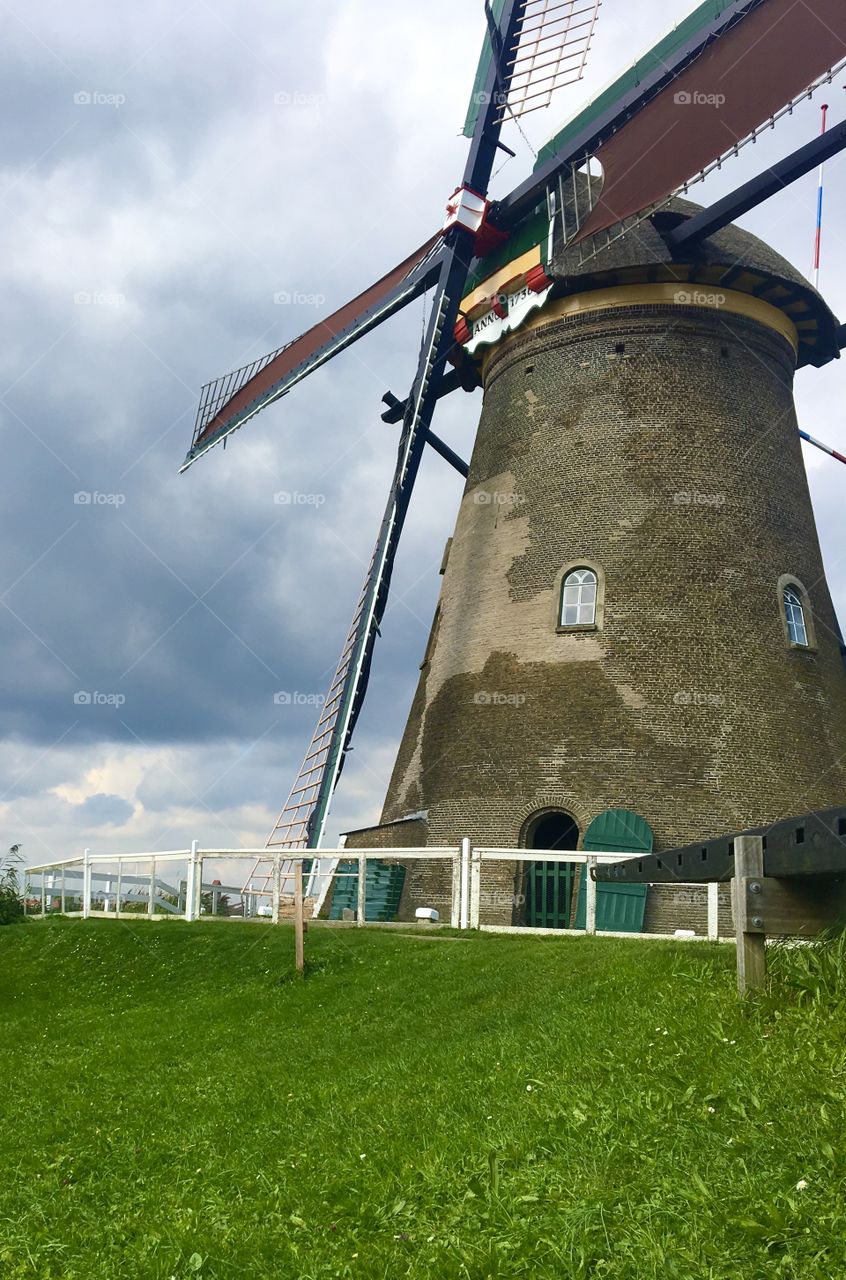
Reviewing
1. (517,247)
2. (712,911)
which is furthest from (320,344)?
(712,911)

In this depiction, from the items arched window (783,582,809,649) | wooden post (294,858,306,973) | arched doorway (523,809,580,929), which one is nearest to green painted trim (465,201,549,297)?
arched window (783,582,809,649)

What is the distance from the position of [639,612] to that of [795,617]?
2.81 m

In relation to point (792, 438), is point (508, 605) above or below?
below

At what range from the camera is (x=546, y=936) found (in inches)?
511

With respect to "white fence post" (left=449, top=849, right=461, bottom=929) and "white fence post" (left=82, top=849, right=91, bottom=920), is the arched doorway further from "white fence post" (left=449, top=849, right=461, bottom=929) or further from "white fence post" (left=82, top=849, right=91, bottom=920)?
"white fence post" (left=82, top=849, right=91, bottom=920)

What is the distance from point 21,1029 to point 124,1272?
25.7ft

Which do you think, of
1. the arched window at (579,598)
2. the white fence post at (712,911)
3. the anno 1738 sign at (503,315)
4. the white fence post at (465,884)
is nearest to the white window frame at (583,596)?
the arched window at (579,598)

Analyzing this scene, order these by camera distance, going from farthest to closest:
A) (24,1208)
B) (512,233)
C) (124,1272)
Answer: (512,233), (24,1208), (124,1272)

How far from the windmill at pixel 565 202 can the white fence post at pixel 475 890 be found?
4.20 m

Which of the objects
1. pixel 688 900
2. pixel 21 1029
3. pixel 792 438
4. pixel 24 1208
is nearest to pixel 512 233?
pixel 792 438

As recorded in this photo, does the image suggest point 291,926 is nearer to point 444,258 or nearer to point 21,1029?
point 21,1029

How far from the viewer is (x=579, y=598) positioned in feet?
57.7

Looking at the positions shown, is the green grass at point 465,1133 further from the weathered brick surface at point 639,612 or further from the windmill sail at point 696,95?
the windmill sail at point 696,95

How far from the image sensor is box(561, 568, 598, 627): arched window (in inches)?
685
